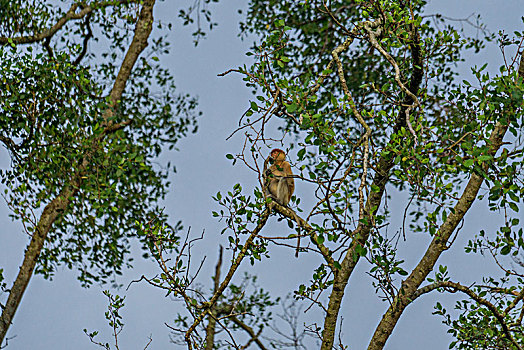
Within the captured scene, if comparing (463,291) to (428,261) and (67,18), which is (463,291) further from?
(67,18)

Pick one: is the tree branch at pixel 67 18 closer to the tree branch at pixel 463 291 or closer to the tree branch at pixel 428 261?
the tree branch at pixel 428 261

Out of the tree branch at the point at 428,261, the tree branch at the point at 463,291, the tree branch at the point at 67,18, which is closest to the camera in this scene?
the tree branch at the point at 463,291

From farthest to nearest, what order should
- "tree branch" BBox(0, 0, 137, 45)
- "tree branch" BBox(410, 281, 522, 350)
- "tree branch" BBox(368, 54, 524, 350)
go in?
1. "tree branch" BBox(0, 0, 137, 45)
2. "tree branch" BBox(368, 54, 524, 350)
3. "tree branch" BBox(410, 281, 522, 350)

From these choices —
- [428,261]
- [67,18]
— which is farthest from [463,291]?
[67,18]

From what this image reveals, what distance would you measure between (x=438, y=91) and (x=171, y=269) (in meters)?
4.90

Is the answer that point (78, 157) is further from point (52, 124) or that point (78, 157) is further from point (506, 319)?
point (506, 319)

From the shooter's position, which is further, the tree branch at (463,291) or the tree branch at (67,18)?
the tree branch at (67,18)

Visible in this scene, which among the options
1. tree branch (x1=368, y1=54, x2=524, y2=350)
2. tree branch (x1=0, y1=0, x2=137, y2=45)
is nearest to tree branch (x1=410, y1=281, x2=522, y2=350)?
tree branch (x1=368, y1=54, x2=524, y2=350)

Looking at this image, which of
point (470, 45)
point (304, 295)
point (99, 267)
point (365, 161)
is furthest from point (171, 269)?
point (470, 45)

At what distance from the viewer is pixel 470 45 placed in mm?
7457

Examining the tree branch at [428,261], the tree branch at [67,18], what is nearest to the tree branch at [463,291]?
the tree branch at [428,261]

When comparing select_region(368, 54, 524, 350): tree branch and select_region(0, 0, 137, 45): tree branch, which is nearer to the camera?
select_region(368, 54, 524, 350): tree branch

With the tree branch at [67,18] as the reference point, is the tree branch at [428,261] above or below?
below

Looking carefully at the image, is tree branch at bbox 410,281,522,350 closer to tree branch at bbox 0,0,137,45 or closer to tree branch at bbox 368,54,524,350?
tree branch at bbox 368,54,524,350
